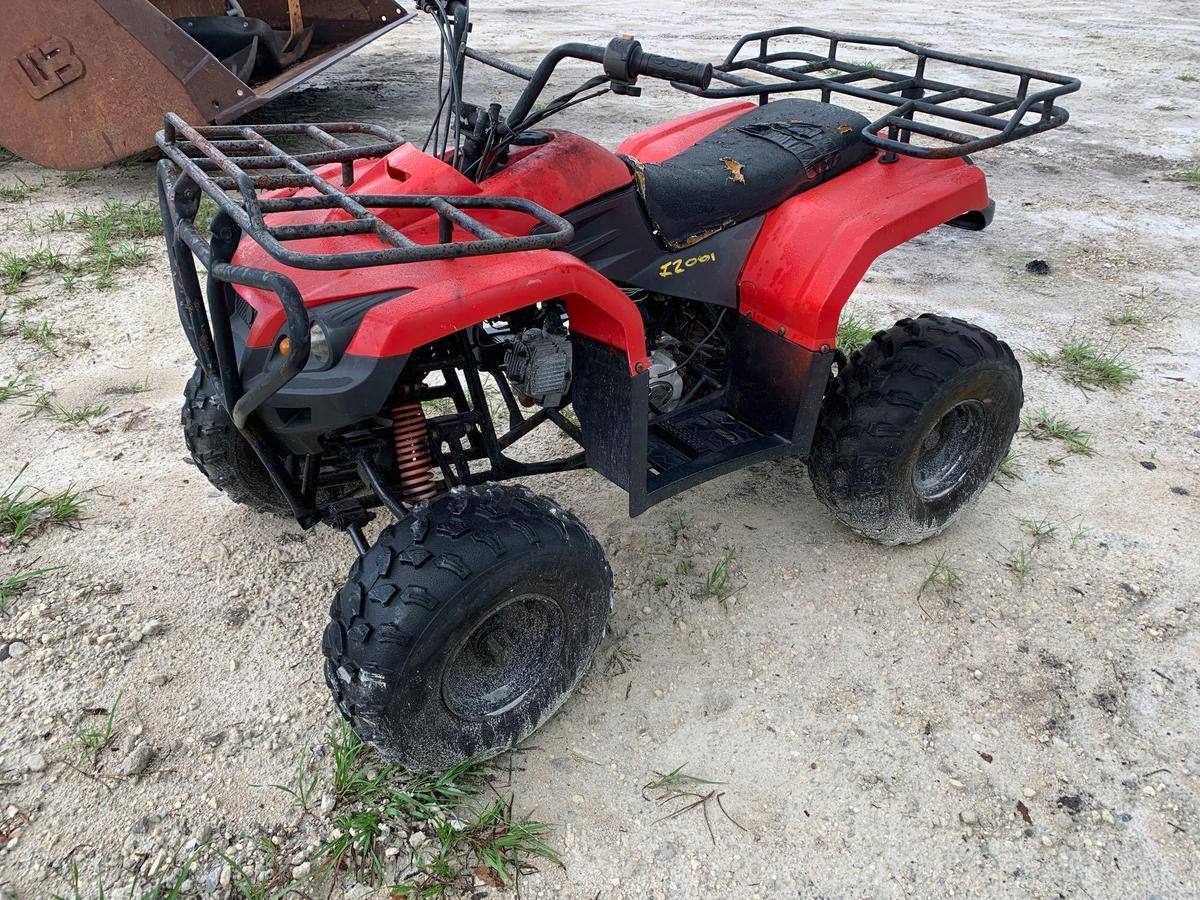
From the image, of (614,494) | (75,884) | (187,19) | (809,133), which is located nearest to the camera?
(75,884)

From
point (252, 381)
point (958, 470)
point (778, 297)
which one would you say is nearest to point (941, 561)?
point (958, 470)

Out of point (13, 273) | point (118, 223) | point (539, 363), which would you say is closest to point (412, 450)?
point (539, 363)

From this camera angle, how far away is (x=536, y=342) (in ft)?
7.36

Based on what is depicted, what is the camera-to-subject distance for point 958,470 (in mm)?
2885

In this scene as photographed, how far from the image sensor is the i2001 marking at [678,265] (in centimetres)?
240

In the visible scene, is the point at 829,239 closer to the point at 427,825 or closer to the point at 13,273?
the point at 427,825

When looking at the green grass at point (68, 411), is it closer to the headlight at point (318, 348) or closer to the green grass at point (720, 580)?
the headlight at point (318, 348)

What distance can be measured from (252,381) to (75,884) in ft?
3.51

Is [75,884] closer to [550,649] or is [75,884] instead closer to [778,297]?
[550,649]

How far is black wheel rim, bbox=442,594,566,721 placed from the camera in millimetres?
2098

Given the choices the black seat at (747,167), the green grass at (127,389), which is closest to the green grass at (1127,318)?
the black seat at (747,167)

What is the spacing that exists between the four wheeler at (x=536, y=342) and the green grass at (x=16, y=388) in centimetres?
146

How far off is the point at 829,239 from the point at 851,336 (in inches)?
63.0

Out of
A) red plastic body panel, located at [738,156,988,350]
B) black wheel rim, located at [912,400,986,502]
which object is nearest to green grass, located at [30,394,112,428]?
red plastic body panel, located at [738,156,988,350]
